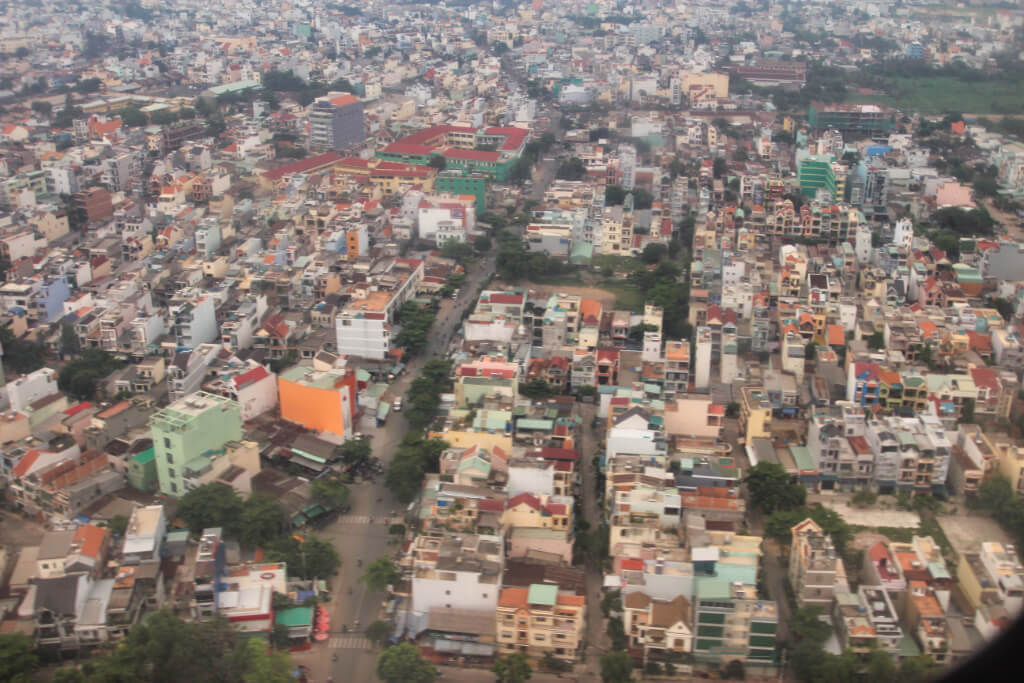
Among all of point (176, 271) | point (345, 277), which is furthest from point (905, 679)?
point (176, 271)

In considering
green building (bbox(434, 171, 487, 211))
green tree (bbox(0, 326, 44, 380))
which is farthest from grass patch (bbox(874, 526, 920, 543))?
green building (bbox(434, 171, 487, 211))

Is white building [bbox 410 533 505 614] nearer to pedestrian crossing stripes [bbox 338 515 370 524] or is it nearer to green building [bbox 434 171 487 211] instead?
pedestrian crossing stripes [bbox 338 515 370 524]

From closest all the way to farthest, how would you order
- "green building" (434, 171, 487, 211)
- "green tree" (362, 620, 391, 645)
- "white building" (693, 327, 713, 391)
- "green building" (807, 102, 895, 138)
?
"green tree" (362, 620, 391, 645)
"white building" (693, 327, 713, 391)
"green building" (434, 171, 487, 211)
"green building" (807, 102, 895, 138)

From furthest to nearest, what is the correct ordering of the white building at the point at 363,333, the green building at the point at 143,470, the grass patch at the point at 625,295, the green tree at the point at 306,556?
1. the grass patch at the point at 625,295
2. the white building at the point at 363,333
3. the green building at the point at 143,470
4. the green tree at the point at 306,556

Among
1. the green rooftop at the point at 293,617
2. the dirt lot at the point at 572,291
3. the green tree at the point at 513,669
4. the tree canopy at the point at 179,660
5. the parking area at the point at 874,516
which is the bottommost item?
the dirt lot at the point at 572,291

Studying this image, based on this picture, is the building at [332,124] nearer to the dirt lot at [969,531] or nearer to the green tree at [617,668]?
the dirt lot at [969,531]

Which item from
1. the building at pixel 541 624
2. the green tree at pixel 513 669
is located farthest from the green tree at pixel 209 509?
the green tree at pixel 513 669

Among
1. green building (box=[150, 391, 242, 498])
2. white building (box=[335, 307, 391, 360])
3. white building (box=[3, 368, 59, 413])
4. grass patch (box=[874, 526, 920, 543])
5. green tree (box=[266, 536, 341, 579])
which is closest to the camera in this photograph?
green tree (box=[266, 536, 341, 579])
